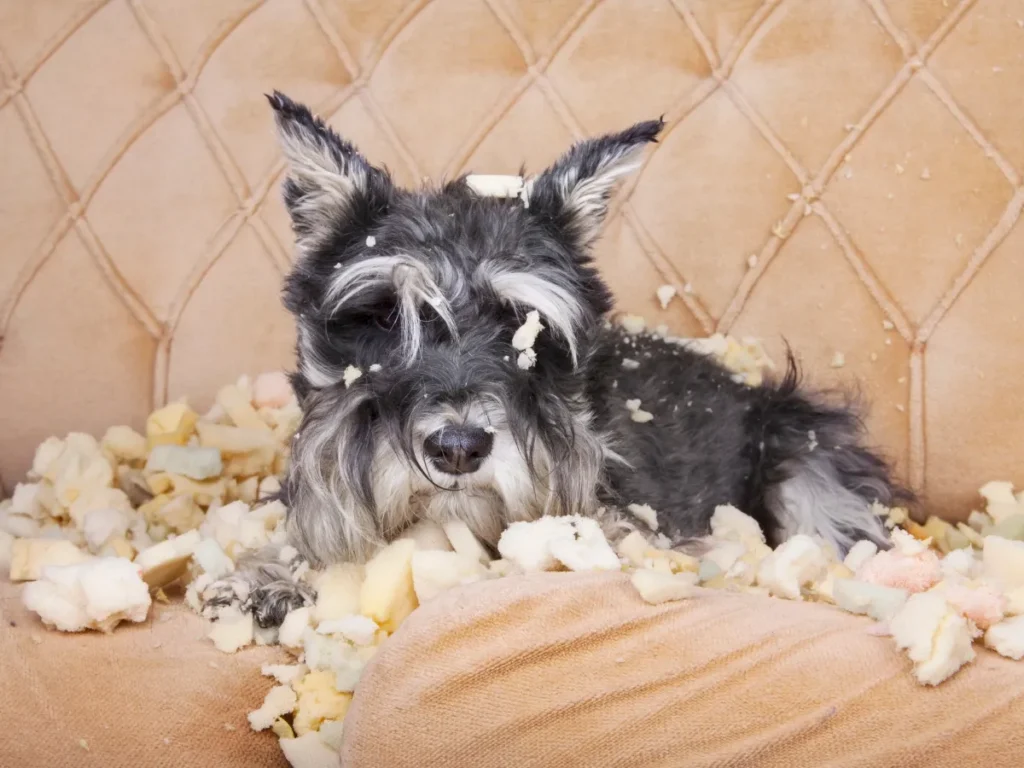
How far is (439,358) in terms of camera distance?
1.79m

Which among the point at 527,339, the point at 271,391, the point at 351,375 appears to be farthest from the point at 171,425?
the point at 527,339

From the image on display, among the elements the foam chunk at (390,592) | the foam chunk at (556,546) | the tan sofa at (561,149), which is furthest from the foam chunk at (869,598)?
the tan sofa at (561,149)

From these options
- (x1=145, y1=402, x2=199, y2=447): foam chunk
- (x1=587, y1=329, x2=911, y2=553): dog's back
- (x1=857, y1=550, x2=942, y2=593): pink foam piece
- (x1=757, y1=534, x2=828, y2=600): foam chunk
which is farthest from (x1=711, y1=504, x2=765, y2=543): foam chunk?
(x1=145, y1=402, x2=199, y2=447): foam chunk

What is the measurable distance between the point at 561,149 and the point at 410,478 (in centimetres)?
137

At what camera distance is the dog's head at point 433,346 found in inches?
68.3

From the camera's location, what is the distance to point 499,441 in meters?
1.72

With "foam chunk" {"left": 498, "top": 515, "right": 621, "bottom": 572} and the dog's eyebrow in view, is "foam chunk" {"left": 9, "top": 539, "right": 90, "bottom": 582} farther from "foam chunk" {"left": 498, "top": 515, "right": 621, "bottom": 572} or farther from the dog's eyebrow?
the dog's eyebrow

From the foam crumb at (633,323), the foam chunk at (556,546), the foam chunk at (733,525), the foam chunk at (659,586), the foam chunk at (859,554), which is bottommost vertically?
the foam chunk at (859,554)

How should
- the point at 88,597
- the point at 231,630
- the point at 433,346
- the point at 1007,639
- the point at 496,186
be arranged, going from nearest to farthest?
the point at 1007,639 → the point at 88,597 → the point at 231,630 → the point at 433,346 → the point at 496,186

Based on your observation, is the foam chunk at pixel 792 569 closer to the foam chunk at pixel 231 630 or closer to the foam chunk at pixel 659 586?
the foam chunk at pixel 659 586

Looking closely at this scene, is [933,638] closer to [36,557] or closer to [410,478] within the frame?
[410,478]

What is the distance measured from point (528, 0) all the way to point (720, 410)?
1266 mm

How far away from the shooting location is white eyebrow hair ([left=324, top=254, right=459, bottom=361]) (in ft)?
5.87

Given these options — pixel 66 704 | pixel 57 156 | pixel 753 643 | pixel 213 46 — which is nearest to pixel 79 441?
pixel 57 156
